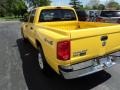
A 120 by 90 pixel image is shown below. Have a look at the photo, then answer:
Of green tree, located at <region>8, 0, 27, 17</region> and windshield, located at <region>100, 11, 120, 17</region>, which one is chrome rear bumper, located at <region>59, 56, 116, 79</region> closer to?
windshield, located at <region>100, 11, 120, 17</region>

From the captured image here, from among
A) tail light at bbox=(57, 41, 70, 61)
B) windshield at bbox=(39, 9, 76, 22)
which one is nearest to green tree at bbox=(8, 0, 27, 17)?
windshield at bbox=(39, 9, 76, 22)

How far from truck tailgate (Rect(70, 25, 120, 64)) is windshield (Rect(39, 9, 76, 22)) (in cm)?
273

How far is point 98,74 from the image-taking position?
639 cm

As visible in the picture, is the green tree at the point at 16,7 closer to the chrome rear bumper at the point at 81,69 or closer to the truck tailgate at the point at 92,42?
the truck tailgate at the point at 92,42

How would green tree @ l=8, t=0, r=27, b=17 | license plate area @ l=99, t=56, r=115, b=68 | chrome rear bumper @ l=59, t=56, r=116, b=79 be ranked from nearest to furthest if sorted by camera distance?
chrome rear bumper @ l=59, t=56, r=116, b=79
license plate area @ l=99, t=56, r=115, b=68
green tree @ l=8, t=0, r=27, b=17

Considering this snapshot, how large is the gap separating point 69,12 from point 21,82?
10.9 ft

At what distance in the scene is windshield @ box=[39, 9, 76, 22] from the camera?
758cm

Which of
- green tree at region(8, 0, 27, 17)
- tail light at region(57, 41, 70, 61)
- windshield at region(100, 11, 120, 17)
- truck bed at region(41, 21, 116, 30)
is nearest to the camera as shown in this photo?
tail light at region(57, 41, 70, 61)

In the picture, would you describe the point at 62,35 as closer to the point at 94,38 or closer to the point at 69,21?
the point at 94,38

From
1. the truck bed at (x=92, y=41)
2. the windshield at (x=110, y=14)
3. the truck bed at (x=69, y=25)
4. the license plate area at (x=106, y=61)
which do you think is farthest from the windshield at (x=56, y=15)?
the windshield at (x=110, y=14)

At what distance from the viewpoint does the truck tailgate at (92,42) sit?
4730mm

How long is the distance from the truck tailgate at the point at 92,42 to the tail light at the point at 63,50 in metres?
0.10

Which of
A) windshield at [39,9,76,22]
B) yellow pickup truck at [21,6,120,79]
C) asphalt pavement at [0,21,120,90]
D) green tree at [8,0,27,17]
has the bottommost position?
green tree at [8,0,27,17]

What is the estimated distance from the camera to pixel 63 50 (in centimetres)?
469
